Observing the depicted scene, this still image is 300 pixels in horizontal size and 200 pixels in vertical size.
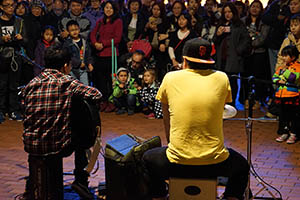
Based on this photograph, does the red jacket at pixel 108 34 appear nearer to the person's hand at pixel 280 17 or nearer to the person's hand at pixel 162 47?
the person's hand at pixel 162 47

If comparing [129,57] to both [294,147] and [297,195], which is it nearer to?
[294,147]

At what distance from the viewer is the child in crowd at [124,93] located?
27.6 feet

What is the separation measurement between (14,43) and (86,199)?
Result: 167 inches

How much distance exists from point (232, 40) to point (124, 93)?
6.76 feet

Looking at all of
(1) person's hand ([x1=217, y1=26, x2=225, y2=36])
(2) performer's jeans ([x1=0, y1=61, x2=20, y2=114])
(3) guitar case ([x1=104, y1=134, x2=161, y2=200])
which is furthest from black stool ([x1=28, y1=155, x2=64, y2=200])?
(1) person's hand ([x1=217, y1=26, x2=225, y2=36])

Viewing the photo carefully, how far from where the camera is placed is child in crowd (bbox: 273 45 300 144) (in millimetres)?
6402

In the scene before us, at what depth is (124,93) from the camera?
848cm

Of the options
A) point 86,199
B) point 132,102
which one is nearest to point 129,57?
point 132,102

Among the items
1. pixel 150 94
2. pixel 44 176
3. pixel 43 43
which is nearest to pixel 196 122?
pixel 44 176

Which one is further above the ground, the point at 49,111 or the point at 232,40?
the point at 232,40

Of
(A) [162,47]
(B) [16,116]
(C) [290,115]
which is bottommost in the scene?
(B) [16,116]

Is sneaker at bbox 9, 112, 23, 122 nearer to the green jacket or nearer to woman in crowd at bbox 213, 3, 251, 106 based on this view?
the green jacket

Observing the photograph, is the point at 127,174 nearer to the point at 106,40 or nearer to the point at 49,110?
the point at 49,110

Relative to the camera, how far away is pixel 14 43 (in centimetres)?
788
